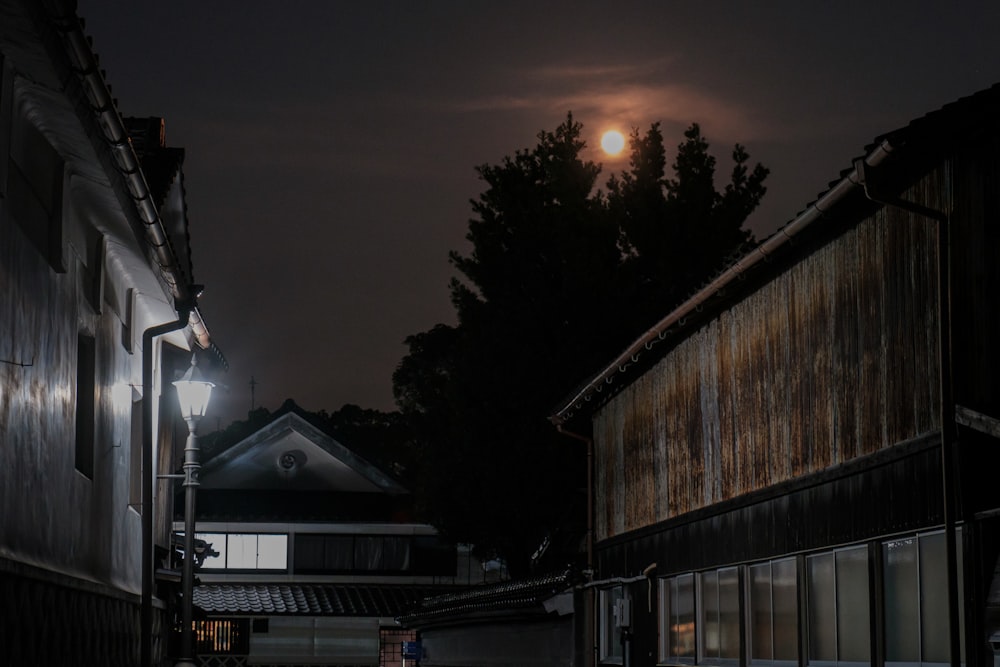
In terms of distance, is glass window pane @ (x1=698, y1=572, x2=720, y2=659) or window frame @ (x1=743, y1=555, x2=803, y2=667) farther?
glass window pane @ (x1=698, y1=572, x2=720, y2=659)

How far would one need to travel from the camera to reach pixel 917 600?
40.8 ft

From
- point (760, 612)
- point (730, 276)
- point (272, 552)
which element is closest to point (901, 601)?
point (760, 612)

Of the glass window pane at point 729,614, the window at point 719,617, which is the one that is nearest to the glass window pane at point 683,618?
the window at point 719,617

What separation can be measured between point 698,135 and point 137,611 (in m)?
32.5

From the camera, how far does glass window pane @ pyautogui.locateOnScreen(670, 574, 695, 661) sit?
66.3 feet

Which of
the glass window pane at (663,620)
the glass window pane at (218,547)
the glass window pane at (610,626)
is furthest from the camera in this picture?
the glass window pane at (218,547)

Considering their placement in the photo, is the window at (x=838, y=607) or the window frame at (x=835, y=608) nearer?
the window frame at (x=835, y=608)

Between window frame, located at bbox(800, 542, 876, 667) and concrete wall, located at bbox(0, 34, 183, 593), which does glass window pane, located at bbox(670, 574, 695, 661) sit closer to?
window frame, located at bbox(800, 542, 876, 667)

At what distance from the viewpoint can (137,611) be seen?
18.0m

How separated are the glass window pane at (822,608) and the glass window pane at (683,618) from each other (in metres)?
4.85

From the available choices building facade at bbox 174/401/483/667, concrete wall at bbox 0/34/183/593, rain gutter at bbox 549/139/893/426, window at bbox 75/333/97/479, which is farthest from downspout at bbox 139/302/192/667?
building facade at bbox 174/401/483/667

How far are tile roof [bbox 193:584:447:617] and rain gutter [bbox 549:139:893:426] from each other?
28.4 meters

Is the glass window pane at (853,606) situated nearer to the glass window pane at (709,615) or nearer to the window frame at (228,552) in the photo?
the glass window pane at (709,615)

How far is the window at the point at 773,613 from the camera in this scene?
1593 cm
